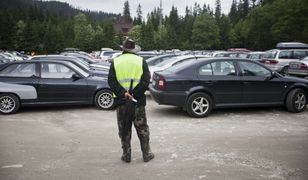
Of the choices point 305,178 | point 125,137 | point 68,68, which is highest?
point 68,68

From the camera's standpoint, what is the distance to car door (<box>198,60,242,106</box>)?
901cm

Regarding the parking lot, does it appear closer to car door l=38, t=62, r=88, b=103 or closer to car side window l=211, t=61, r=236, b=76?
car door l=38, t=62, r=88, b=103

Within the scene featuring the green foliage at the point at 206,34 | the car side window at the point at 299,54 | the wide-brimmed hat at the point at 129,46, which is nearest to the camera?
the wide-brimmed hat at the point at 129,46

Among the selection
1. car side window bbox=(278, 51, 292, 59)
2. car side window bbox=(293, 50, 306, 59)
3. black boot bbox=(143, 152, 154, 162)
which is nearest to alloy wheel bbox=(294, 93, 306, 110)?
black boot bbox=(143, 152, 154, 162)

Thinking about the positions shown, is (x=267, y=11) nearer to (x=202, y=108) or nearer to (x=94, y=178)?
(x=202, y=108)

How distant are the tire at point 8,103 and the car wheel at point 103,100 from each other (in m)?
2.16

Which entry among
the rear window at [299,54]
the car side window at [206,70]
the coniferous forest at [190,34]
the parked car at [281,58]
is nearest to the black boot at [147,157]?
the car side window at [206,70]

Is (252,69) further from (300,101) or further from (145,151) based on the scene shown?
(145,151)

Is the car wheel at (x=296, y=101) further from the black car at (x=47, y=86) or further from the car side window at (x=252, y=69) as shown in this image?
the black car at (x=47, y=86)

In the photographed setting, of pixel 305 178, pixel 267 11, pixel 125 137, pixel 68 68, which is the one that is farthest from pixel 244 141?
pixel 267 11

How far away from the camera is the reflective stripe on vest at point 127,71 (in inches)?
209

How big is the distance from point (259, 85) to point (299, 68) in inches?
419

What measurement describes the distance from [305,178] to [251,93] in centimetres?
457

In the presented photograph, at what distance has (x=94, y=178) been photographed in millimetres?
4848
